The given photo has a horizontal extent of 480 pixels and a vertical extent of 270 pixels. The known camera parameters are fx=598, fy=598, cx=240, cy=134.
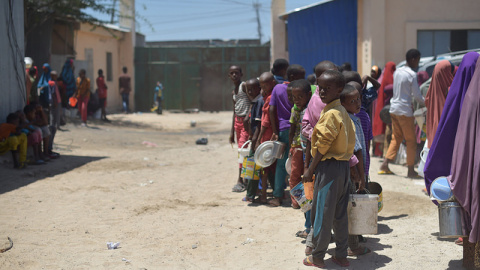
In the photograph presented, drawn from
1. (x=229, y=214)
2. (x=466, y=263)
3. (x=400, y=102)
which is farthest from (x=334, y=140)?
(x=400, y=102)

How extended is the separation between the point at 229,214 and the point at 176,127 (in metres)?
14.0

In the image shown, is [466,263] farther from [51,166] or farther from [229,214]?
[51,166]

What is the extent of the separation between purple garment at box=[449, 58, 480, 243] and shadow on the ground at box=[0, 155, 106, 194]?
601cm

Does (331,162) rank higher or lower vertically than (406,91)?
lower

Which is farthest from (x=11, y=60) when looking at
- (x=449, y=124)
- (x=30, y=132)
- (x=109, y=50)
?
(x=109, y=50)

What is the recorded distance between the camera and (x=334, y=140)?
4383 mm

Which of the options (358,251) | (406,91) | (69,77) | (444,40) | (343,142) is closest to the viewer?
(343,142)

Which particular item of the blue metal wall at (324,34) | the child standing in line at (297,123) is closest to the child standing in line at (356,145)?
the child standing in line at (297,123)

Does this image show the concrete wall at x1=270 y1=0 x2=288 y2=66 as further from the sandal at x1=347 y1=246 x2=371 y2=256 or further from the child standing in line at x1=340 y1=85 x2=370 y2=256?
the sandal at x1=347 y1=246 x2=371 y2=256

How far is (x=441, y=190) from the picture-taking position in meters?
4.39

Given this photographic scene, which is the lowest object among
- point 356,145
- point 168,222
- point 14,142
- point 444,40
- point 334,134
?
point 168,222

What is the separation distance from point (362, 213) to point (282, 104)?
2.06 metres

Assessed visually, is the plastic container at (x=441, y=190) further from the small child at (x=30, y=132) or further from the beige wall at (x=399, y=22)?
the beige wall at (x=399, y=22)

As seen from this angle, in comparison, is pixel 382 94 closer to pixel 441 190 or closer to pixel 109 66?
pixel 441 190
